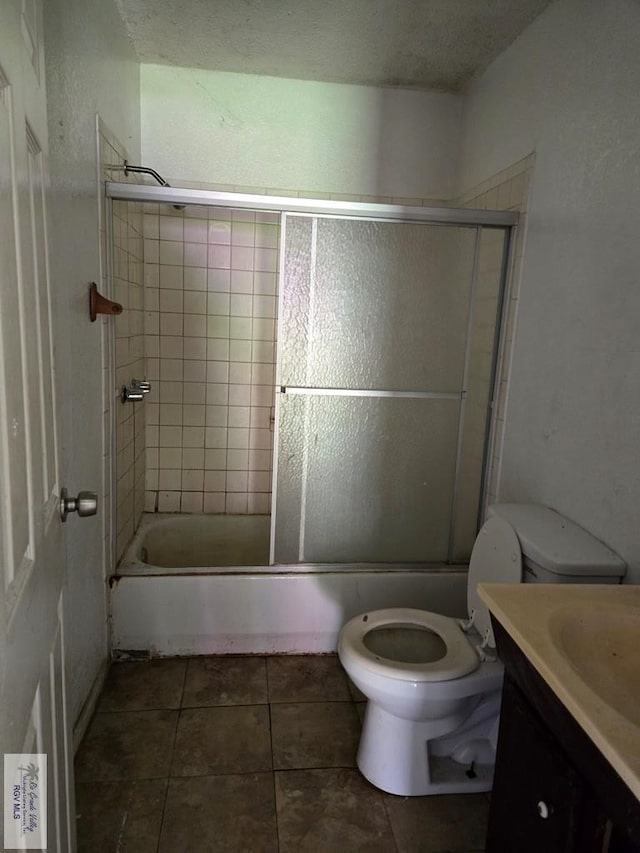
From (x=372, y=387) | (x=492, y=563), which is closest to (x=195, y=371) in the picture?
(x=372, y=387)

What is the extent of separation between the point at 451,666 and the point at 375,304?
1.25m

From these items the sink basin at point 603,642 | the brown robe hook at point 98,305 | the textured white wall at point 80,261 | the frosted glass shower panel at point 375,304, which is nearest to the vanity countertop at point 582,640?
the sink basin at point 603,642

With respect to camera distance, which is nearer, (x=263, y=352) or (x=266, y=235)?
(x=266, y=235)

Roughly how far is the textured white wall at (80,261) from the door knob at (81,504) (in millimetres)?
432

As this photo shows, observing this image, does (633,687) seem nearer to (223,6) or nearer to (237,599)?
(237,599)

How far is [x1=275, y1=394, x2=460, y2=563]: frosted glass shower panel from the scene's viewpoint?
2.21 meters

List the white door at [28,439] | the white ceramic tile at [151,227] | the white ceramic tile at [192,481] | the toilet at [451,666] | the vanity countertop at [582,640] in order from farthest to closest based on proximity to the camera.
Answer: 1. the white ceramic tile at [192,481]
2. the white ceramic tile at [151,227]
3. the toilet at [451,666]
4. the vanity countertop at [582,640]
5. the white door at [28,439]

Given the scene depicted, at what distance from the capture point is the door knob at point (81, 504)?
1.05m

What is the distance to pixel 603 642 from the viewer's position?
104 cm

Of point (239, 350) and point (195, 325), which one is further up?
point (195, 325)

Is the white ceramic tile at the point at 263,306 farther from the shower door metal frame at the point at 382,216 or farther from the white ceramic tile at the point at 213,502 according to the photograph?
the white ceramic tile at the point at 213,502

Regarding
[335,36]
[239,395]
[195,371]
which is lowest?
[239,395]

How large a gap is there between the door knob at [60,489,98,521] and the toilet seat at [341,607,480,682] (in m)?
0.92

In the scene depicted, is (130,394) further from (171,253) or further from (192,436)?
(171,253)
